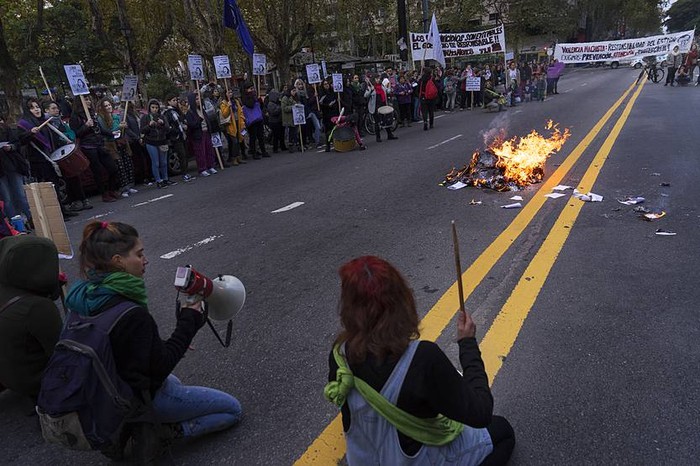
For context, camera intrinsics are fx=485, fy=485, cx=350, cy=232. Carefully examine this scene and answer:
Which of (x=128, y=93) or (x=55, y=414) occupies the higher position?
(x=128, y=93)

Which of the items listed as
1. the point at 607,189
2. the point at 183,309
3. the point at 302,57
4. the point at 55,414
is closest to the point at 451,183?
the point at 607,189

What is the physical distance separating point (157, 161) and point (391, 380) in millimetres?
9979

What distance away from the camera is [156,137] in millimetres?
10234

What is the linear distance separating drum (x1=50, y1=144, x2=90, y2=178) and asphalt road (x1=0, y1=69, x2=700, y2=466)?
0.82 meters

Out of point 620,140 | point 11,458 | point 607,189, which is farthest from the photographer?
point 620,140

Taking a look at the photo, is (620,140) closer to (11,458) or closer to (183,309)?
(183,309)

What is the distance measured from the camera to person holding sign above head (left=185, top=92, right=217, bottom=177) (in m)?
11.2

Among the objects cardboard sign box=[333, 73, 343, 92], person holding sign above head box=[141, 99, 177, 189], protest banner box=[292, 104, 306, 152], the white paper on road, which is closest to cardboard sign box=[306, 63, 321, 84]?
cardboard sign box=[333, 73, 343, 92]

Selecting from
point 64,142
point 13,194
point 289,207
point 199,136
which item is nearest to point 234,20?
point 199,136

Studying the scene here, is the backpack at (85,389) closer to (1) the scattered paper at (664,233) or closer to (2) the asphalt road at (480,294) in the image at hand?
(2) the asphalt road at (480,294)

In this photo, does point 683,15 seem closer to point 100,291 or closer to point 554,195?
point 554,195

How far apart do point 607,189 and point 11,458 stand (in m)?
7.20

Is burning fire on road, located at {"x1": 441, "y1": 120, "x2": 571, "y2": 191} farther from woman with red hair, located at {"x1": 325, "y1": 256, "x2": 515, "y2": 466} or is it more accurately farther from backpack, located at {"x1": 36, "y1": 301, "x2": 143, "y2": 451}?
backpack, located at {"x1": 36, "y1": 301, "x2": 143, "y2": 451}

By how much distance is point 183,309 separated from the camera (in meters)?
2.39
